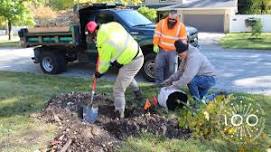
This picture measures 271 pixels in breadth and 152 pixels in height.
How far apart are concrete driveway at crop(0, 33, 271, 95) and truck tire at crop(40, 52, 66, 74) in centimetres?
29

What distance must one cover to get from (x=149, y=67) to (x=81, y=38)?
2284 mm

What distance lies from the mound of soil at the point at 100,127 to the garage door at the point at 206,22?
3163 cm

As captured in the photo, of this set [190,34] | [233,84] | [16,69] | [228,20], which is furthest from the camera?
[228,20]

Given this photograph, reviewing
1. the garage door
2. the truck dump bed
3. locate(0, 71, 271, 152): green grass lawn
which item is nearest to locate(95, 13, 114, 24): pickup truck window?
the truck dump bed

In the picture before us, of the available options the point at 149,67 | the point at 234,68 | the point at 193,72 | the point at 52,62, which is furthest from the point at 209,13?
the point at 193,72

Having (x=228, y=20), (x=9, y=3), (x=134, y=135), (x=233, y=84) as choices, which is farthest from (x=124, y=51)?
(x=228, y=20)

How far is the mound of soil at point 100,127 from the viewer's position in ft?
17.5

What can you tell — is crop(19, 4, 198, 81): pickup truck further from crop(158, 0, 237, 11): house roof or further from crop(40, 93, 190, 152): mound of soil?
crop(158, 0, 237, 11): house roof

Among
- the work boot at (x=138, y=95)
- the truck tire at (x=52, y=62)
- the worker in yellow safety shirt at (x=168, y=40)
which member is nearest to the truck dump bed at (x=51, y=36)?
the truck tire at (x=52, y=62)

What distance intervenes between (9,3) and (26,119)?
66.5ft

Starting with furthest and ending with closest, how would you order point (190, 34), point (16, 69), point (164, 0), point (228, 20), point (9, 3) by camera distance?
point (164, 0)
point (228, 20)
point (9, 3)
point (16, 69)
point (190, 34)

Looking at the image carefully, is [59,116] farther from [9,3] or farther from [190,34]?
[9,3]

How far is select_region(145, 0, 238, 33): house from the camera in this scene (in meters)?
36.7

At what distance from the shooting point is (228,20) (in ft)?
119
